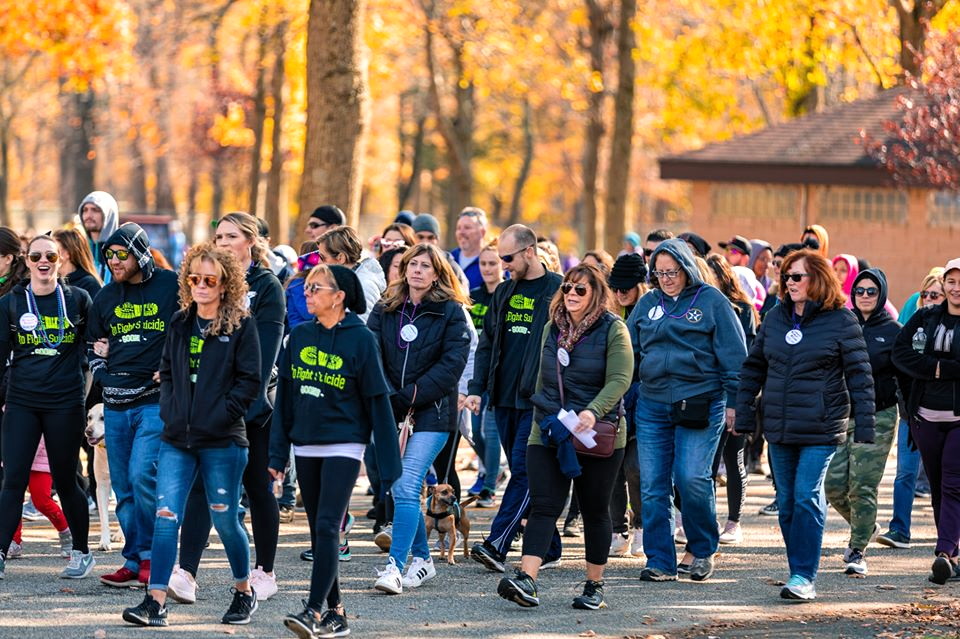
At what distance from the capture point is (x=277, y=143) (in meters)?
30.9

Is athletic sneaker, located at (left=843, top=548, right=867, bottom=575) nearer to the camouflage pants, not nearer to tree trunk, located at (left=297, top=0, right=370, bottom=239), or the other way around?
the camouflage pants

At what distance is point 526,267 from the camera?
10.1 m

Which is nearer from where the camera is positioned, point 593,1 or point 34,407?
point 34,407

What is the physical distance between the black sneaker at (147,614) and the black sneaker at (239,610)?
13.0 inches

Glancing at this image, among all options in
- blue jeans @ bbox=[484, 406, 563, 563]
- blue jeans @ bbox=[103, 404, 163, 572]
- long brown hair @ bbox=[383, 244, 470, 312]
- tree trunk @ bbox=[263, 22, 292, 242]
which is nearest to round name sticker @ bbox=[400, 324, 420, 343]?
long brown hair @ bbox=[383, 244, 470, 312]

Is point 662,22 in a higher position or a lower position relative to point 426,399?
higher

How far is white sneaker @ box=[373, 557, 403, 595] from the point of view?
29.5ft

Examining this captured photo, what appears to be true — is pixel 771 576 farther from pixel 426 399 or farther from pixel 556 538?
pixel 426 399

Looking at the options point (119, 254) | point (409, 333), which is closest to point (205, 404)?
point (119, 254)

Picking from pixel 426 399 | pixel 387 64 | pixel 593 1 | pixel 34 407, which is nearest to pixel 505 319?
pixel 426 399

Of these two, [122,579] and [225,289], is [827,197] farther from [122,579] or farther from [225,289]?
[225,289]

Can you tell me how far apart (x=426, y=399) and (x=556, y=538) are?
1.49 metres

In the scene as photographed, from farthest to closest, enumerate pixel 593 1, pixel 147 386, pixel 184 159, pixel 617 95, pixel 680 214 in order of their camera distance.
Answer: pixel 680 214 → pixel 184 159 → pixel 593 1 → pixel 617 95 → pixel 147 386

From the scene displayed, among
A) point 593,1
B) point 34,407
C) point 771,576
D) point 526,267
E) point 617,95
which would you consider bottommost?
point 771,576
